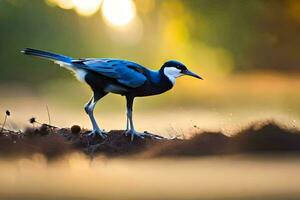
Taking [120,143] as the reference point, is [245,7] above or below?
above

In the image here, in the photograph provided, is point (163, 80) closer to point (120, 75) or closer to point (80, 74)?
point (120, 75)

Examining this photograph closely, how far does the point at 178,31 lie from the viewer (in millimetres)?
3562

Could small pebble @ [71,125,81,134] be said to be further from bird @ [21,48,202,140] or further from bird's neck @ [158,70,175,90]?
bird's neck @ [158,70,175,90]

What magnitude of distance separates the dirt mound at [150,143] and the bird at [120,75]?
0.14m

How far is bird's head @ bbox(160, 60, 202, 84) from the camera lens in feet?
7.18

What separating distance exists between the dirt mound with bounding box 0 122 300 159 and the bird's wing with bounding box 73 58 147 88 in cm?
22

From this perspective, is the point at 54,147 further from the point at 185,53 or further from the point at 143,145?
the point at 185,53

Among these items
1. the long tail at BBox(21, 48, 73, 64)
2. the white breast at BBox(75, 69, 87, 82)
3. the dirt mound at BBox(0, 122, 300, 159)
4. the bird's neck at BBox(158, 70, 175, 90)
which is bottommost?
the dirt mound at BBox(0, 122, 300, 159)

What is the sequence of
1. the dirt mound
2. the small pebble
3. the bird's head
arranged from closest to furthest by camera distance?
the dirt mound
the bird's head
the small pebble

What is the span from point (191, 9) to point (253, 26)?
0.63 m

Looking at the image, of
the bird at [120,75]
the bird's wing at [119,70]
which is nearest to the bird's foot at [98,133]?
the bird at [120,75]

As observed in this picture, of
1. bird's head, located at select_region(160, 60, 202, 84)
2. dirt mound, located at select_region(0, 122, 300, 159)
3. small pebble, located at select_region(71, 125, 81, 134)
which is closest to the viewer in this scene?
dirt mound, located at select_region(0, 122, 300, 159)

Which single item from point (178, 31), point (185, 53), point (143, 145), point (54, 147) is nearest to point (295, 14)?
point (185, 53)

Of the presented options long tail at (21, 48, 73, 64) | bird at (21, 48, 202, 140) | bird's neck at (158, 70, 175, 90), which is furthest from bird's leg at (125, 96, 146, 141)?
long tail at (21, 48, 73, 64)
